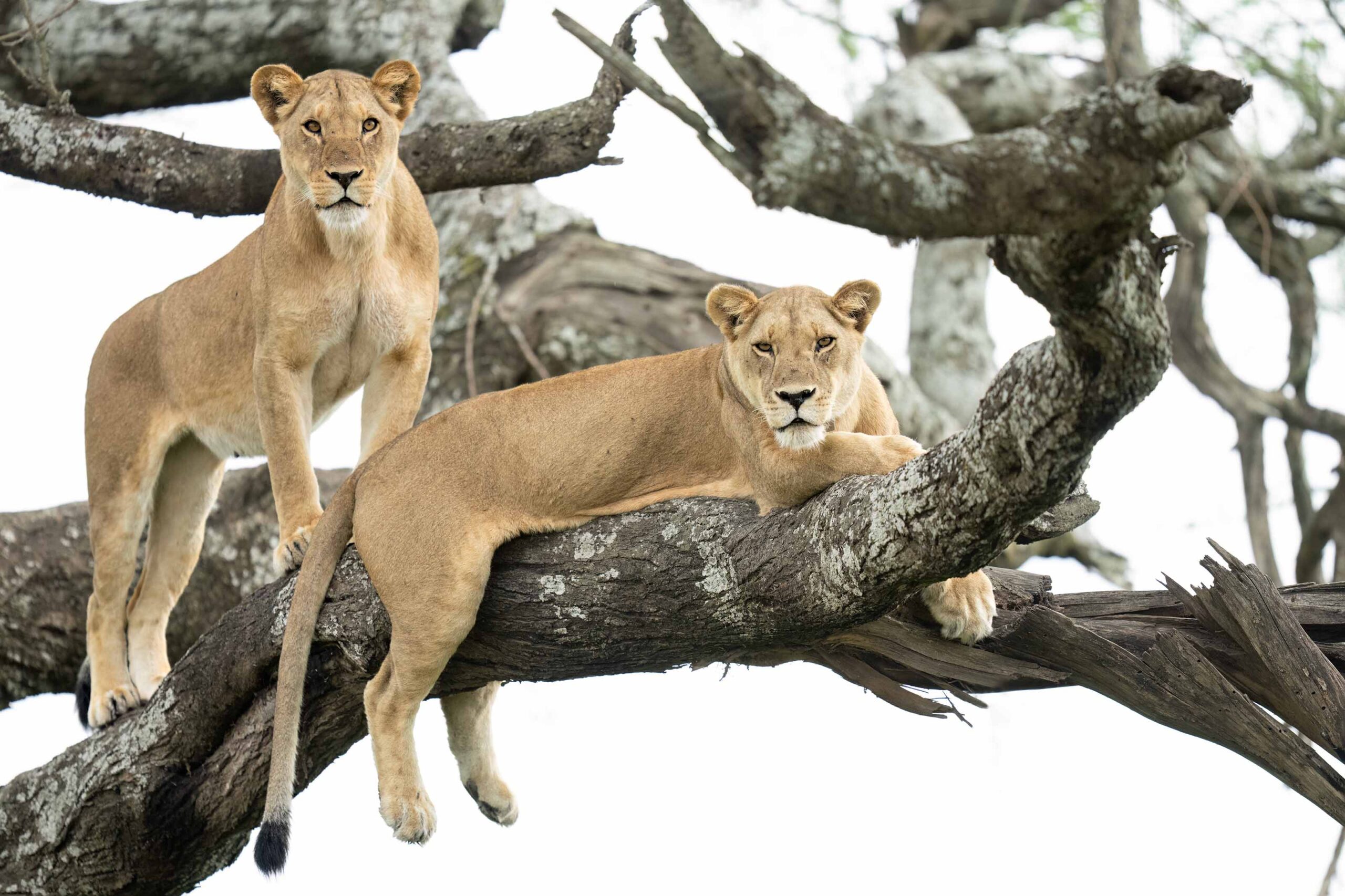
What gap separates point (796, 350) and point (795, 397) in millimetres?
202

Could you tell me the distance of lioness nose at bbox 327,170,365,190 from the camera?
5242 millimetres

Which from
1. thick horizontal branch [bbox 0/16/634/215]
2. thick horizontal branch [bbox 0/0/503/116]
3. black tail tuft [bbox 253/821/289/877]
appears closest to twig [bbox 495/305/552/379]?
thick horizontal branch [bbox 0/16/634/215]

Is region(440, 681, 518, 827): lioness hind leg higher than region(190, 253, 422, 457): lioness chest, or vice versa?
region(190, 253, 422, 457): lioness chest

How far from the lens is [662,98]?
74.9 inches

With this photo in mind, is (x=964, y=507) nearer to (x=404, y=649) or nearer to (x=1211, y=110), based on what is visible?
(x=1211, y=110)

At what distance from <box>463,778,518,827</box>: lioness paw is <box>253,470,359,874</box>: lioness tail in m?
0.82

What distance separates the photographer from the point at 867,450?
414 centimetres

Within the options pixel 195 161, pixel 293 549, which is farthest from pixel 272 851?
pixel 195 161

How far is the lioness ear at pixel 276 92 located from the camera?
18.0 ft

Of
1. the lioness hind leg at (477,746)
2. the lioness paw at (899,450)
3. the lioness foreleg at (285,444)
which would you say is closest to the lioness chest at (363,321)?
the lioness foreleg at (285,444)

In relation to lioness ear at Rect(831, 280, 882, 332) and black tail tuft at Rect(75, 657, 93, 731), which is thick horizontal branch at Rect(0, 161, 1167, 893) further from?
lioness ear at Rect(831, 280, 882, 332)

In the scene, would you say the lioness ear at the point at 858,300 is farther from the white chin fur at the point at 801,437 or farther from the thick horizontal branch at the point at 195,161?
the thick horizontal branch at the point at 195,161

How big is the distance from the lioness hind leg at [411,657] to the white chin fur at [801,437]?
1.03 metres

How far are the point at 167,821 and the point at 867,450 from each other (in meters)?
2.92
